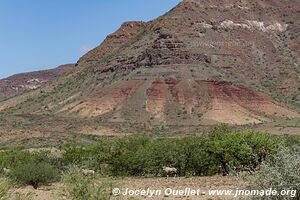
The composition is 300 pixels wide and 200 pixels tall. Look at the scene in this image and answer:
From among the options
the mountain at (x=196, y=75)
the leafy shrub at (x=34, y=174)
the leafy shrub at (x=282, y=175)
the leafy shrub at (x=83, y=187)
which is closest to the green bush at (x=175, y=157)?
the leafy shrub at (x=34, y=174)

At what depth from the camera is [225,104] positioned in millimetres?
100938

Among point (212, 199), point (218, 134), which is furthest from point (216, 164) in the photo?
point (212, 199)

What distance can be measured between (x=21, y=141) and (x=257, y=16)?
83745 millimetres

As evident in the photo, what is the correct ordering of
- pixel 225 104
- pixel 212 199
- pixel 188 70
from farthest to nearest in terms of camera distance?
1. pixel 188 70
2. pixel 225 104
3. pixel 212 199

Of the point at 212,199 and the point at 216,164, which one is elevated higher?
the point at 212,199

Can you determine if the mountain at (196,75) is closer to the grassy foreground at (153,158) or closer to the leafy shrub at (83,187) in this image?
the grassy foreground at (153,158)

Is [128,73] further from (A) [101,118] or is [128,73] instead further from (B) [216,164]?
(B) [216,164]

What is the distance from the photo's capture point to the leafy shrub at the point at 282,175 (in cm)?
1211

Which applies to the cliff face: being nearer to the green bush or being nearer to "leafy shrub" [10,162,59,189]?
the green bush

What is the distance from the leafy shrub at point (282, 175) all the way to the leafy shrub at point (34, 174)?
824 inches

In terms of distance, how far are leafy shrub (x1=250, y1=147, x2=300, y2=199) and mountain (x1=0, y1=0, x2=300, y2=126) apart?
8124 cm

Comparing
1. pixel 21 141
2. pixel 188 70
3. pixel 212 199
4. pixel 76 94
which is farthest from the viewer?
pixel 76 94

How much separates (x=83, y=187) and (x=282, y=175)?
20.4ft

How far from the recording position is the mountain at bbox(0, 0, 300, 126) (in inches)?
3991
